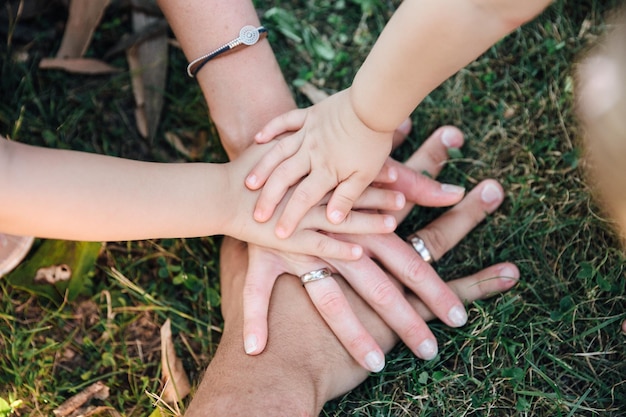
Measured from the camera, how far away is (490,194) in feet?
5.53

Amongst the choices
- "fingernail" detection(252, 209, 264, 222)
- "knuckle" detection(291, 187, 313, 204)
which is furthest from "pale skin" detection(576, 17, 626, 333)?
"fingernail" detection(252, 209, 264, 222)

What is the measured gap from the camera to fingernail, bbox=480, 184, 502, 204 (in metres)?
1.68

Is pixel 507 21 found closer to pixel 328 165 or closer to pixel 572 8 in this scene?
pixel 328 165

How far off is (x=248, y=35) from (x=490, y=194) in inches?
28.3

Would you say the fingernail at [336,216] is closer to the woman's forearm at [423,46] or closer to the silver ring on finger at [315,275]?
the silver ring on finger at [315,275]

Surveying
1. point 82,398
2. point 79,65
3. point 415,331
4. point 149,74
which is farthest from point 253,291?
point 79,65

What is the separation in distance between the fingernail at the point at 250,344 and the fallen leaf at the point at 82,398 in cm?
40

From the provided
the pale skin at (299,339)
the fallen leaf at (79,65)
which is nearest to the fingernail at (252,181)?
the pale skin at (299,339)

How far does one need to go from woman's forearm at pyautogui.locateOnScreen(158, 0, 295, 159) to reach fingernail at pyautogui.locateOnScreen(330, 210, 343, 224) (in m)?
0.31

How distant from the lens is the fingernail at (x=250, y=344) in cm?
142

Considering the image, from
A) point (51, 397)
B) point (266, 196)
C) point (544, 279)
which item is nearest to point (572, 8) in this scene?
point (544, 279)

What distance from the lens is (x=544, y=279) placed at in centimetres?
158

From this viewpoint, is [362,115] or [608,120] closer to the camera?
[362,115]

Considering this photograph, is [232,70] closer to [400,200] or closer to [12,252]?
[400,200]
